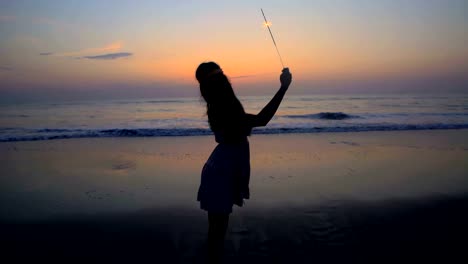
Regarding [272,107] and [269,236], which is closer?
[272,107]

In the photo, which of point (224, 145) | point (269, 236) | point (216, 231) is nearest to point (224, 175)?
point (224, 145)

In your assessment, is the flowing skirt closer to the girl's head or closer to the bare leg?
the bare leg

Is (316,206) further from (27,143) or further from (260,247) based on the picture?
(27,143)

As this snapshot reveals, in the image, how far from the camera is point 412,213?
4.79m

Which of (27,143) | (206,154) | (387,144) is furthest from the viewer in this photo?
(27,143)

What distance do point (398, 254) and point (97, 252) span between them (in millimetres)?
3114

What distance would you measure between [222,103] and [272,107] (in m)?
0.32

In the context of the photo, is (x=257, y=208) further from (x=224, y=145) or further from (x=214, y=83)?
(x=214, y=83)

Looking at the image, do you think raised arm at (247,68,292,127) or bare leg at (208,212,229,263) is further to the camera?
bare leg at (208,212,229,263)

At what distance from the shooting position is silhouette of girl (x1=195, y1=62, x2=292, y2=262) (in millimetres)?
2162

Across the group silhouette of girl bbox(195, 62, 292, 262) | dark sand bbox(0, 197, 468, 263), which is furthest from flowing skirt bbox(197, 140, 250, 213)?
dark sand bbox(0, 197, 468, 263)


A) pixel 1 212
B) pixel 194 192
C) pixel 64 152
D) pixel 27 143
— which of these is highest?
pixel 27 143

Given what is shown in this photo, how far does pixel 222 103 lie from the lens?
7.16ft

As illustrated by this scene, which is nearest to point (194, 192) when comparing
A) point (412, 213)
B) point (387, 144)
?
point (412, 213)
